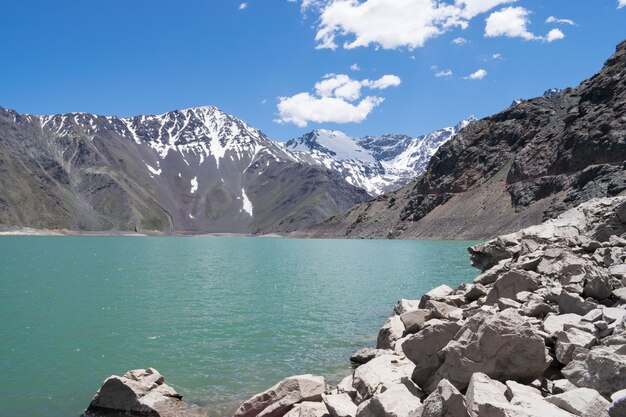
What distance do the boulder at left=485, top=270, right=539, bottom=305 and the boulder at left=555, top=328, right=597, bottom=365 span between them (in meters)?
7.38

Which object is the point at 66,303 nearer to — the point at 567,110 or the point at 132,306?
the point at 132,306

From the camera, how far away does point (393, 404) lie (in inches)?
394

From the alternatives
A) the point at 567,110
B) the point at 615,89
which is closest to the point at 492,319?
the point at 615,89

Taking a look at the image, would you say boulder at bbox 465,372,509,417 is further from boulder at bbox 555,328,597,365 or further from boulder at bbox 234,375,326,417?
boulder at bbox 234,375,326,417

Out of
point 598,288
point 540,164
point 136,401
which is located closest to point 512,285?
point 598,288

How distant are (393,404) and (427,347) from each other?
2.86 m

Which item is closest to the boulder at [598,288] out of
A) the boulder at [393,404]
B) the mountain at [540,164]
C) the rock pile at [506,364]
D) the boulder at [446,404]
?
the rock pile at [506,364]

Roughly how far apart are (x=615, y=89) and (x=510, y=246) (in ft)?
450

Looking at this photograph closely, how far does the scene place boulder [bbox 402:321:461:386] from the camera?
11.8m

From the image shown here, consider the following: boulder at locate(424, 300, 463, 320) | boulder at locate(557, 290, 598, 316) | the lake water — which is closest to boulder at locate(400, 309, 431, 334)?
boulder at locate(424, 300, 463, 320)

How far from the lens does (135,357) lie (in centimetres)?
2295

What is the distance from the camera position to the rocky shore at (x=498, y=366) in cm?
835

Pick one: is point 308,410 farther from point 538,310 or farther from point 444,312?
point 444,312

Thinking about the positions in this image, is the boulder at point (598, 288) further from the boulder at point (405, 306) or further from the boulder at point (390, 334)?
the boulder at point (405, 306)
